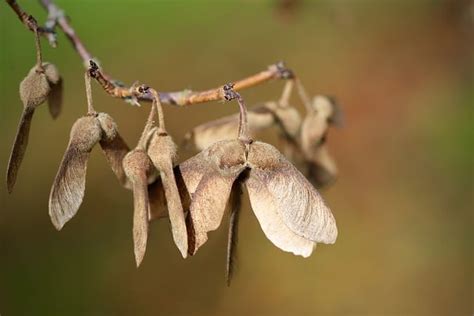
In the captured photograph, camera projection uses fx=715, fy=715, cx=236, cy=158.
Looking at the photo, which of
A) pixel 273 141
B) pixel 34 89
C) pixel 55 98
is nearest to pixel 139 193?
pixel 34 89

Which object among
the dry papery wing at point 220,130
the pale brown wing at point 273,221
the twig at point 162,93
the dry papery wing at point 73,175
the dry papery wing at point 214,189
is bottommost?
the pale brown wing at point 273,221

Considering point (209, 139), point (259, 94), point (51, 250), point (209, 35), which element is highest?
point (209, 35)

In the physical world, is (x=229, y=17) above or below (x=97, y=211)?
above

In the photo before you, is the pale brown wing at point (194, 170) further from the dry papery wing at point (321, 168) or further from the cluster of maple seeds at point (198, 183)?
the dry papery wing at point (321, 168)

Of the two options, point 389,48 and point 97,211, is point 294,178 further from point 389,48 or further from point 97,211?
point 389,48

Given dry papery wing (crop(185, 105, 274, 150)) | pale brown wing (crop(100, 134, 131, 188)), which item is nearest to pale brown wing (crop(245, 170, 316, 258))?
pale brown wing (crop(100, 134, 131, 188))

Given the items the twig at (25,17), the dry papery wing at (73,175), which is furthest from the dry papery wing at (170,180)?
the twig at (25,17)

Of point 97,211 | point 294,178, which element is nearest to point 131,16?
point 97,211

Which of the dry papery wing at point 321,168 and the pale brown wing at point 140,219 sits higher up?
the dry papery wing at point 321,168
